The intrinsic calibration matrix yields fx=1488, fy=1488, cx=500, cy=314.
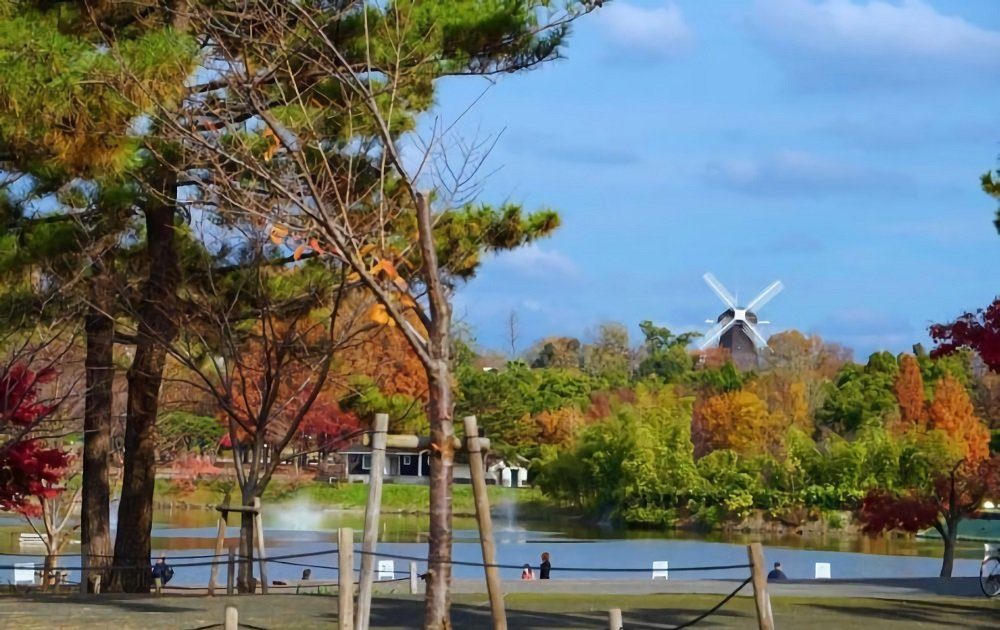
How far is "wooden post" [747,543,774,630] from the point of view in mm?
10688

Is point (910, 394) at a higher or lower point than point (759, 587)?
higher

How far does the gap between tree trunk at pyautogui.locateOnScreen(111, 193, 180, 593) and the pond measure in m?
11.6

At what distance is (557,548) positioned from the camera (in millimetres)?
45438

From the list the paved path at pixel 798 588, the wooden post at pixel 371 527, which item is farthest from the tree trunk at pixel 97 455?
the wooden post at pixel 371 527

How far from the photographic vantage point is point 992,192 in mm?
18156

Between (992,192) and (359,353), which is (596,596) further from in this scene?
(359,353)

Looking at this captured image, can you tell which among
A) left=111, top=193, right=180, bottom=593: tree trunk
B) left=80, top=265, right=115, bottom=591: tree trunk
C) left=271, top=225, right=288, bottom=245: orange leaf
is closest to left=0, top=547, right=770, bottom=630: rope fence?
left=111, top=193, right=180, bottom=593: tree trunk

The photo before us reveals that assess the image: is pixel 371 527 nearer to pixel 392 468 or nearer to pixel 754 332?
pixel 392 468

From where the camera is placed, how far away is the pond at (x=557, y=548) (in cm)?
3691

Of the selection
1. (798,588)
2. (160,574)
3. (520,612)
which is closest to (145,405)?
(160,574)

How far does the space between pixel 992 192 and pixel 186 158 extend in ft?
31.6

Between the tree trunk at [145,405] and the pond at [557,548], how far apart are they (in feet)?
38.1

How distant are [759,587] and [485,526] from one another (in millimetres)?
2051

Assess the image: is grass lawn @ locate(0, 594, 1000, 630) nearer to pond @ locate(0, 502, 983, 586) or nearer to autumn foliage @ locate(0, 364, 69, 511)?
autumn foliage @ locate(0, 364, 69, 511)
